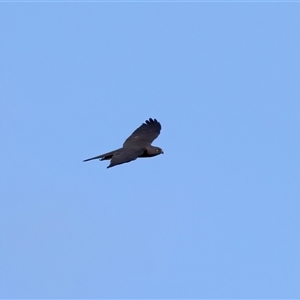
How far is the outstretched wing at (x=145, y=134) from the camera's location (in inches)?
1314

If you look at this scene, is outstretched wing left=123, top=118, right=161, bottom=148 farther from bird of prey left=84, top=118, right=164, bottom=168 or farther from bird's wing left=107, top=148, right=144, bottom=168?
bird's wing left=107, top=148, right=144, bottom=168

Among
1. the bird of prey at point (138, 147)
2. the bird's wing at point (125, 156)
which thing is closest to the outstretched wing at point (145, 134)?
the bird of prey at point (138, 147)

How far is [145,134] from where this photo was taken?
3472 centimetres

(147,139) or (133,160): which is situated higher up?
(147,139)

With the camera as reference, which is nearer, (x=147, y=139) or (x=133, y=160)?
(x=133, y=160)

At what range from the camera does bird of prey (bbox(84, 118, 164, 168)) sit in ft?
99.3

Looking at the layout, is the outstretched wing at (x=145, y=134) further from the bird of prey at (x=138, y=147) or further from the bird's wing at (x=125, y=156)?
the bird's wing at (x=125, y=156)

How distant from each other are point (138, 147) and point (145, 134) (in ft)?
7.72

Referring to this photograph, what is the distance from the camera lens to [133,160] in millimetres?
30266

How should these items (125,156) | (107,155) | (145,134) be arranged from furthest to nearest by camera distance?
(145,134) < (107,155) < (125,156)

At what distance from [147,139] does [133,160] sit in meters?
3.87

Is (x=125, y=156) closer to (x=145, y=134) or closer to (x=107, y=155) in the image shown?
(x=107, y=155)

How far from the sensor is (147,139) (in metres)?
34.0

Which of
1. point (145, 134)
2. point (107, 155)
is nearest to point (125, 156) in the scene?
point (107, 155)
